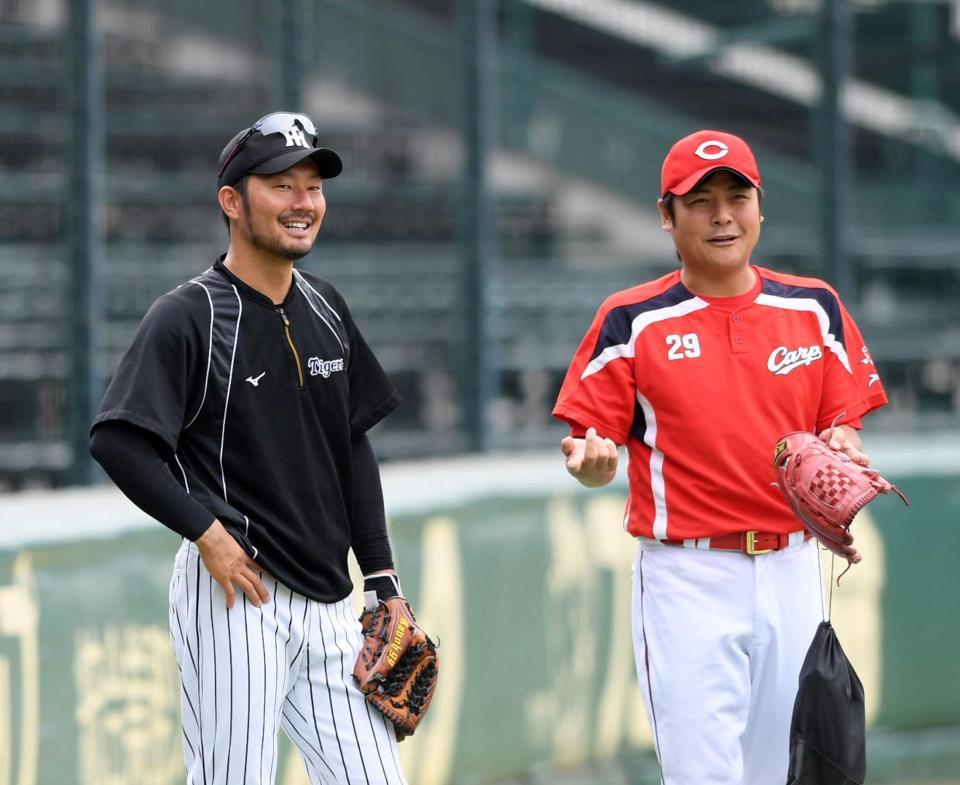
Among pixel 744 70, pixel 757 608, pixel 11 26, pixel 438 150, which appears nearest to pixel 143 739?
pixel 757 608

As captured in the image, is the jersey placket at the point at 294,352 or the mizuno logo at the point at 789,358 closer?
the jersey placket at the point at 294,352

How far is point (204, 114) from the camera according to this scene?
1159cm

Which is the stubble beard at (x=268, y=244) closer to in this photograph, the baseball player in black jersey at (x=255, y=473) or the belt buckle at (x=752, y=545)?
the baseball player in black jersey at (x=255, y=473)

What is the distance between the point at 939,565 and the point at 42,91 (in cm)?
688

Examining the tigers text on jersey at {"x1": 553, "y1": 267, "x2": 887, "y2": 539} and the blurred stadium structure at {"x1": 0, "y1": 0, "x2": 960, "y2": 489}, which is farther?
the blurred stadium structure at {"x1": 0, "y1": 0, "x2": 960, "y2": 489}

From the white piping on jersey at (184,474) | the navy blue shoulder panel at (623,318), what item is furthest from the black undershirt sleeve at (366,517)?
the navy blue shoulder panel at (623,318)

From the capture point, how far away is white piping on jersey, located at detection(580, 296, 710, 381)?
3596 millimetres

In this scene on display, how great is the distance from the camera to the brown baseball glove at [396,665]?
3369 millimetres

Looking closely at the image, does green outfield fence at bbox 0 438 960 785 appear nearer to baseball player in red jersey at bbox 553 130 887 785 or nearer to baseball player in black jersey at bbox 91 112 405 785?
baseball player in black jersey at bbox 91 112 405 785

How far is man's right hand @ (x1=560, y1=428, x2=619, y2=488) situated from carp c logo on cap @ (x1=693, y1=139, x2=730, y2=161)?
0.59 meters

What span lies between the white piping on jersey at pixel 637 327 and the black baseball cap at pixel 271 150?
2.21 ft

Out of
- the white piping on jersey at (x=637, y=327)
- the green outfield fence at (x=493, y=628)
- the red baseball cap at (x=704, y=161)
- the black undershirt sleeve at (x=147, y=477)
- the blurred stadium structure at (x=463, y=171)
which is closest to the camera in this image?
the black undershirt sleeve at (x=147, y=477)

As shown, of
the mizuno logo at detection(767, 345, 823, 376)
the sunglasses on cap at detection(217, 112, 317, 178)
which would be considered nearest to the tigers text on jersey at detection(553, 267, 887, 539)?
the mizuno logo at detection(767, 345, 823, 376)

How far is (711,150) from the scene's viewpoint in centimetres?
351
